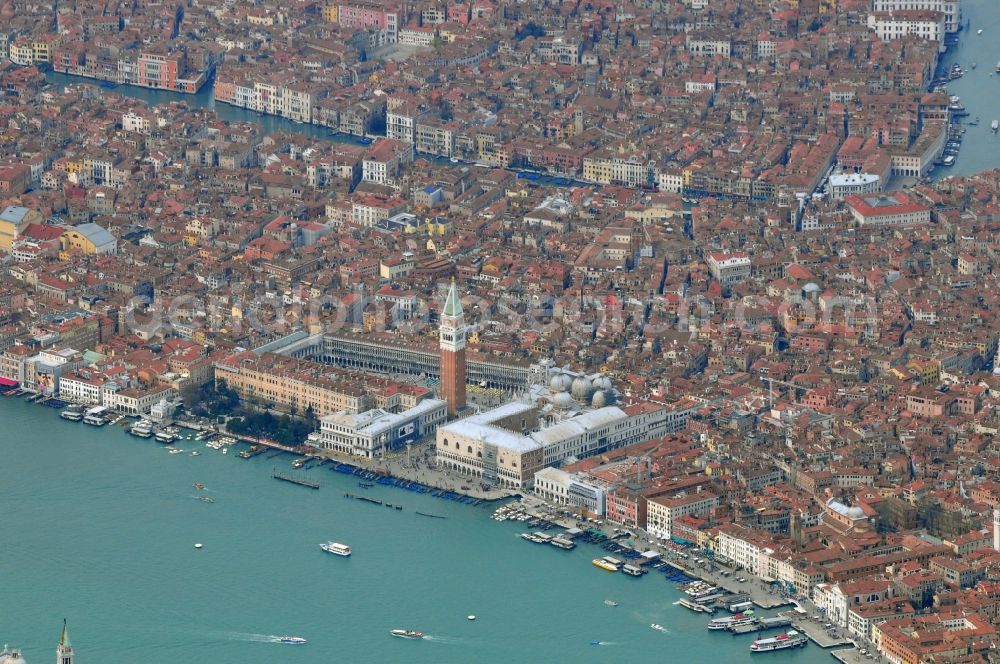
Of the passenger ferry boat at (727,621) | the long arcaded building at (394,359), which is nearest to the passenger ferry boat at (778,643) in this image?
the passenger ferry boat at (727,621)

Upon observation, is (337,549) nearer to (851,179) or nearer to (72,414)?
(72,414)

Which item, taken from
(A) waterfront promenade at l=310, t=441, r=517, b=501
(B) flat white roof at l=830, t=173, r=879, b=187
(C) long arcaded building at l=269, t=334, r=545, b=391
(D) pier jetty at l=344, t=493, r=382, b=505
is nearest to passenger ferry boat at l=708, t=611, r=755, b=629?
(A) waterfront promenade at l=310, t=441, r=517, b=501

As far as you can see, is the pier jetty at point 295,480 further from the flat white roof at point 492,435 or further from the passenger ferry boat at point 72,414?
the passenger ferry boat at point 72,414

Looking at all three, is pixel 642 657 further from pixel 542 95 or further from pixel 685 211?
pixel 542 95

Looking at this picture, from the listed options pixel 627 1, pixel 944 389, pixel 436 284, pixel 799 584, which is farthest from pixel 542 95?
pixel 799 584

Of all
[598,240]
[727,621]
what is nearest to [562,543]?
[727,621]

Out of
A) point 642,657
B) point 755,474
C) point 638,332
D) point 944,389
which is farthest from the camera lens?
point 638,332
